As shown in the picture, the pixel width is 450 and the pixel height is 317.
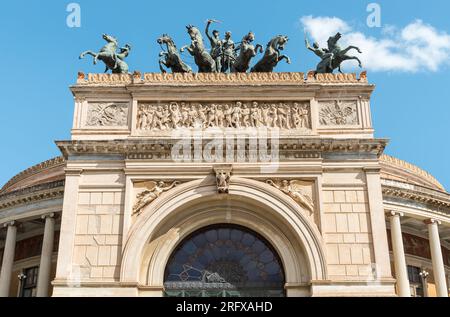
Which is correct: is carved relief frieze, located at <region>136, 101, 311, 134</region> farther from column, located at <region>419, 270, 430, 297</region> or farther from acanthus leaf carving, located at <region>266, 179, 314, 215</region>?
column, located at <region>419, 270, 430, 297</region>

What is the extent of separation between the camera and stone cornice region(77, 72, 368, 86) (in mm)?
24266

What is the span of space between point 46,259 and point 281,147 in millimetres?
12563

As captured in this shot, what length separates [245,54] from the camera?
84.8 ft

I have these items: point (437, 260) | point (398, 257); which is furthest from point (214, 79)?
point (437, 260)

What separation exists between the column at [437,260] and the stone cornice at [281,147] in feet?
28.3

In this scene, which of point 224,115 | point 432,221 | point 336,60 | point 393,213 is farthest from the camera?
point 432,221

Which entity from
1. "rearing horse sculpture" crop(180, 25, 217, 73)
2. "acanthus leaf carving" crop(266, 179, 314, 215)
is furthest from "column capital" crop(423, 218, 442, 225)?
"rearing horse sculpture" crop(180, 25, 217, 73)

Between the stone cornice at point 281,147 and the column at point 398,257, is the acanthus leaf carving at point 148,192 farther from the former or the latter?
the column at point 398,257

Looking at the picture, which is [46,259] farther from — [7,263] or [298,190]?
[298,190]

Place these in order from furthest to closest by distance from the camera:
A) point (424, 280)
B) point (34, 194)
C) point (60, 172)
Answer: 1. point (60, 172)
2. point (424, 280)
3. point (34, 194)

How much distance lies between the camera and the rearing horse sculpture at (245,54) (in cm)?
2581

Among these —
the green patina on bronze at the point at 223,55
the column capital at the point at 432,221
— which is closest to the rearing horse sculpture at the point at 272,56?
the green patina on bronze at the point at 223,55

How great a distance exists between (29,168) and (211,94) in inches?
664
